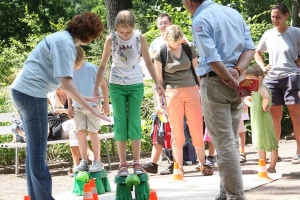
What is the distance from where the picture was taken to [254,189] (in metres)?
9.19

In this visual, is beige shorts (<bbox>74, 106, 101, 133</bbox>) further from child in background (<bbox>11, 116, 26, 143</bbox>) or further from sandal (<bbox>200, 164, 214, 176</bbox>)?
child in background (<bbox>11, 116, 26, 143</bbox>)

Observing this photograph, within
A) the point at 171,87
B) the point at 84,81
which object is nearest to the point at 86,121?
the point at 84,81

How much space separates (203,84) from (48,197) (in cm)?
187

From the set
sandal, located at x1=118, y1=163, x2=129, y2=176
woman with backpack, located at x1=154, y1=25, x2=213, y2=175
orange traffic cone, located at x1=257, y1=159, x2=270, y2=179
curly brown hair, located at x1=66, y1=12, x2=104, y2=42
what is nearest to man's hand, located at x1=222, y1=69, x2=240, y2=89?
curly brown hair, located at x1=66, y1=12, x2=104, y2=42

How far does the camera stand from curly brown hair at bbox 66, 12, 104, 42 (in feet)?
25.1

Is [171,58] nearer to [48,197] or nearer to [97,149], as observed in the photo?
[97,149]

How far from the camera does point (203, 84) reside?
728cm

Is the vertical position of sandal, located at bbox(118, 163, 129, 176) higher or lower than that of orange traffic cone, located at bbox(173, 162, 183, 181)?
higher

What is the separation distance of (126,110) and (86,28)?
1.96 m

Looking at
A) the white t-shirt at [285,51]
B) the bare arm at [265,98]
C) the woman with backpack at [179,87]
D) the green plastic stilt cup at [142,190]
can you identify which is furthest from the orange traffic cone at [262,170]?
the white t-shirt at [285,51]

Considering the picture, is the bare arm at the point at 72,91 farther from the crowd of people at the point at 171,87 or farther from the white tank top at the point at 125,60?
the white tank top at the point at 125,60

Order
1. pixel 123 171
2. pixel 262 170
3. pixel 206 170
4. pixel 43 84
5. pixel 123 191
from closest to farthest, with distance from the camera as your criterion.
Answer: pixel 43 84 → pixel 123 191 → pixel 123 171 → pixel 262 170 → pixel 206 170

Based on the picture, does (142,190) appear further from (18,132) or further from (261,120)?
(18,132)

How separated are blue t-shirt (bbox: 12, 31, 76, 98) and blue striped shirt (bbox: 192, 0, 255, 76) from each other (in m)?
1.20
